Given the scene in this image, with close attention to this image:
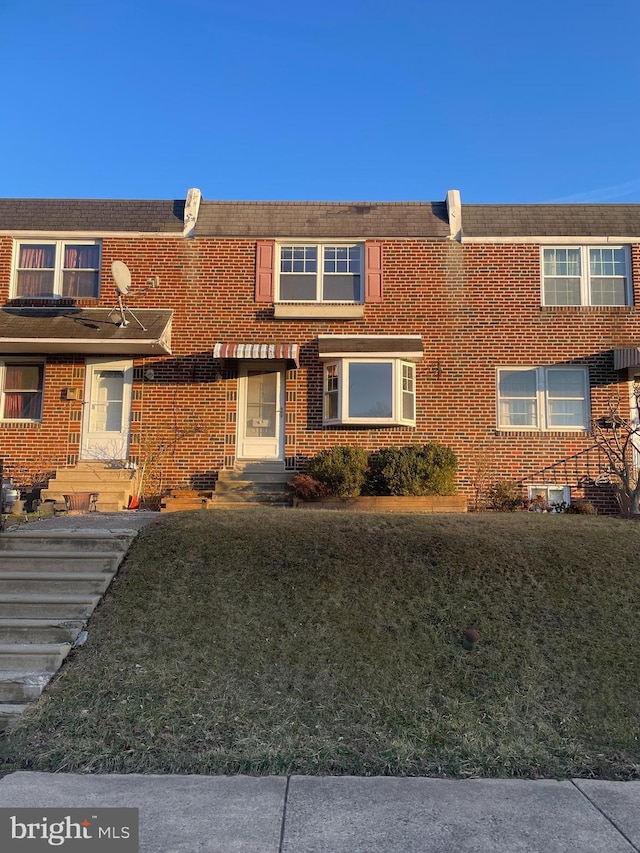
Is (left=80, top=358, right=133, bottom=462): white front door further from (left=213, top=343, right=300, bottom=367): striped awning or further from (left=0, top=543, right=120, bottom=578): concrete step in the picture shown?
(left=0, top=543, right=120, bottom=578): concrete step

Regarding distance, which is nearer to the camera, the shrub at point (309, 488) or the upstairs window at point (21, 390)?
the shrub at point (309, 488)

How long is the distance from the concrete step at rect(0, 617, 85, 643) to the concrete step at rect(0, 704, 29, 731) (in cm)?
90

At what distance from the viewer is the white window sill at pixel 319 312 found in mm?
13516

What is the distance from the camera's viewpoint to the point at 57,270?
547 inches

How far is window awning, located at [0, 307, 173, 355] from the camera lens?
1246 cm

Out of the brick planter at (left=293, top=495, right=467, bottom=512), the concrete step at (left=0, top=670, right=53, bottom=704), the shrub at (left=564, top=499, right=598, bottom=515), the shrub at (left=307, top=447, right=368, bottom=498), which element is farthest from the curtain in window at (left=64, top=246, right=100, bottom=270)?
the shrub at (left=564, top=499, right=598, bottom=515)

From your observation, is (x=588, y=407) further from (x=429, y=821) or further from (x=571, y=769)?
(x=429, y=821)

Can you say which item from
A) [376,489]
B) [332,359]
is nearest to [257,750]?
[376,489]

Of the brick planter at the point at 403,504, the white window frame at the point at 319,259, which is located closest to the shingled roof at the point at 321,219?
the white window frame at the point at 319,259

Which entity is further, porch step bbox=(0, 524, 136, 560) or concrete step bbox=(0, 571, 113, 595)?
porch step bbox=(0, 524, 136, 560)

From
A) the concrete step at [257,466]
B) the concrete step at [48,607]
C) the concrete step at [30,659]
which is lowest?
the concrete step at [30,659]

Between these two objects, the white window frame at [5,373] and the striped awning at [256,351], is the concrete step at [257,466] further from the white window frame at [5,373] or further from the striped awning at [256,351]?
the white window frame at [5,373]

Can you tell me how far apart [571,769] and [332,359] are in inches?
388

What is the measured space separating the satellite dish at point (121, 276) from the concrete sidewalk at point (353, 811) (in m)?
10.3
